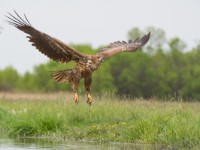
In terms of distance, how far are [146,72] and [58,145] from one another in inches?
2126

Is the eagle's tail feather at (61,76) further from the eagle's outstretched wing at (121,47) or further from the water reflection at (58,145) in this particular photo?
the water reflection at (58,145)

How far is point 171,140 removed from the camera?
14984mm

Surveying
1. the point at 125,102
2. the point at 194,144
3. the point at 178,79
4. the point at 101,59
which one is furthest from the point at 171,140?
the point at 178,79

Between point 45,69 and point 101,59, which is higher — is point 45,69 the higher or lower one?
the higher one

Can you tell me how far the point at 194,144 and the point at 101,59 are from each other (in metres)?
2.81

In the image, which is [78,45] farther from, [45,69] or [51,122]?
[51,122]

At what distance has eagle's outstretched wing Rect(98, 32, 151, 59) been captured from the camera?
15.3 meters

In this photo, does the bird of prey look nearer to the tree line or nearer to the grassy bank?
the grassy bank

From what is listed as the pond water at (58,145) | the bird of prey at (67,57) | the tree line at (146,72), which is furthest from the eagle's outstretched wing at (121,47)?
the tree line at (146,72)

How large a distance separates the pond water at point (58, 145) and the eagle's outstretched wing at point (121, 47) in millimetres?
2098

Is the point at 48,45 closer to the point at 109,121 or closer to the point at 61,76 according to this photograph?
the point at 61,76

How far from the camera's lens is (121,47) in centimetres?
1662

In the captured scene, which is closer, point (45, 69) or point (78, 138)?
point (78, 138)

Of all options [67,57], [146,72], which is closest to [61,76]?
[67,57]
